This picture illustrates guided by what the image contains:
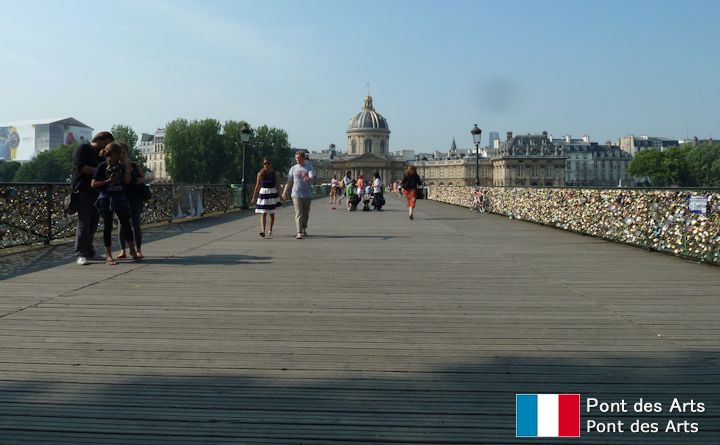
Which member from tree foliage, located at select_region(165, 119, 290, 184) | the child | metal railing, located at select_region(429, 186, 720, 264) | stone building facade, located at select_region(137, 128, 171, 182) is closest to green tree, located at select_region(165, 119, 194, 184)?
tree foliage, located at select_region(165, 119, 290, 184)

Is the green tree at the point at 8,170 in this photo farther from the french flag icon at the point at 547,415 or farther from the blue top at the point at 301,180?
the french flag icon at the point at 547,415

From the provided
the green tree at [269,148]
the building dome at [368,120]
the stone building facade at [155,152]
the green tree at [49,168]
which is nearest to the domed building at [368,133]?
the building dome at [368,120]

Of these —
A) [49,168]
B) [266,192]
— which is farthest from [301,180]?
[49,168]

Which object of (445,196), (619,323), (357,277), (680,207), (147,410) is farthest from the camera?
(445,196)

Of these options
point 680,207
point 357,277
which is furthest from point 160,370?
point 680,207

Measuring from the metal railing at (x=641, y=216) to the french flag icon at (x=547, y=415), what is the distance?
7.03 m

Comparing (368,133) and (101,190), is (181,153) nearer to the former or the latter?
(368,133)

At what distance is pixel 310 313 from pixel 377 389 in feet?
7.27

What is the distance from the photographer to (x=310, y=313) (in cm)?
604

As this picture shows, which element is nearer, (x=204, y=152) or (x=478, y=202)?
(x=478, y=202)

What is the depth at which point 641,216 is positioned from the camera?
12.3m

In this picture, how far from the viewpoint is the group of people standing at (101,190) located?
31.3 ft

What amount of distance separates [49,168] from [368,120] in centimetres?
7796

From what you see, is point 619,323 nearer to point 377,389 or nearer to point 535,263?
point 377,389
